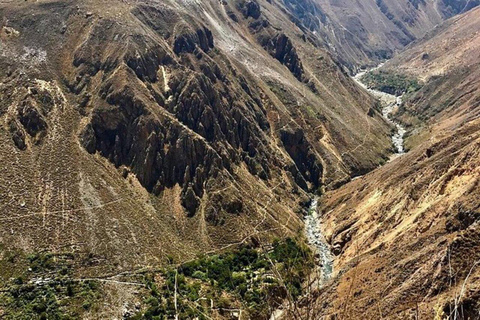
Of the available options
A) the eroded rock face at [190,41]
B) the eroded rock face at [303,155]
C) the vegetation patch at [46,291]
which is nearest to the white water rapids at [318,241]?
the eroded rock face at [303,155]

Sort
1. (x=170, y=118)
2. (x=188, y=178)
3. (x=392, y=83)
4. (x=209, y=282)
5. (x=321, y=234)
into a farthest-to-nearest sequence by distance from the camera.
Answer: (x=392, y=83), (x=170, y=118), (x=321, y=234), (x=188, y=178), (x=209, y=282)

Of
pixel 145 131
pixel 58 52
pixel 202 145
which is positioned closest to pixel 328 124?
pixel 202 145

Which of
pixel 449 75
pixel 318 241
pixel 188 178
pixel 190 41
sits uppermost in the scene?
pixel 190 41

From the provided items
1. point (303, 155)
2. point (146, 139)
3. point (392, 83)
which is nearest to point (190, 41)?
point (146, 139)

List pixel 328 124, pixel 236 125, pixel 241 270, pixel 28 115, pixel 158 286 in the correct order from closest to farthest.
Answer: pixel 158 286 → pixel 241 270 → pixel 28 115 → pixel 236 125 → pixel 328 124

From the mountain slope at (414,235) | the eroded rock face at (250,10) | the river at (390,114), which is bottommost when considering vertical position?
the river at (390,114)

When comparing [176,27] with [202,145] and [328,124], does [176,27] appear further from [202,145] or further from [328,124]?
[328,124]

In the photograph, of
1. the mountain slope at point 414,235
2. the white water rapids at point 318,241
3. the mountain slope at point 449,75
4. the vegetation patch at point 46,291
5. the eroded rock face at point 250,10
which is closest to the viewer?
the mountain slope at point 414,235

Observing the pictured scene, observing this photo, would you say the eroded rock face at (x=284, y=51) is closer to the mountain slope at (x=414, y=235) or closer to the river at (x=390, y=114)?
the river at (x=390, y=114)

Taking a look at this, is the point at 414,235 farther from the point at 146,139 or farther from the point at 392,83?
the point at 392,83
